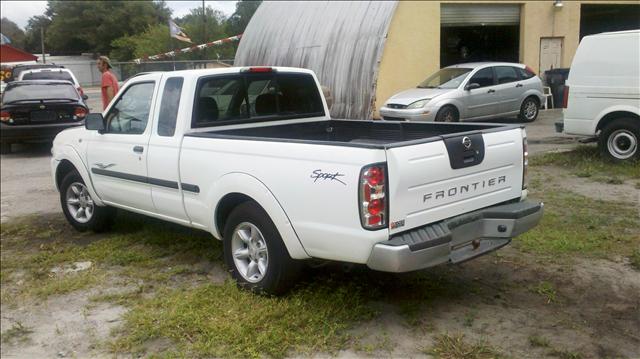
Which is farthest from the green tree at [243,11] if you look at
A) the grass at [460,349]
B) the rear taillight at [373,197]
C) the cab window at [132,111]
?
the grass at [460,349]

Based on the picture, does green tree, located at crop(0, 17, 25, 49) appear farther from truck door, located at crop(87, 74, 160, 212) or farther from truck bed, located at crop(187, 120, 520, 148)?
truck bed, located at crop(187, 120, 520, 148)

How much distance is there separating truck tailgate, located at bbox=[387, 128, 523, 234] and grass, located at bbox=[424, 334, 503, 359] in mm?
762

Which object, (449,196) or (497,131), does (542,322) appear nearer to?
(449,196)

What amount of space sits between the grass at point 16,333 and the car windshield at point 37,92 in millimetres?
9733

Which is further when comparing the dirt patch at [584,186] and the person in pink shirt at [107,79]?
the person in pink shirt at [107,79]

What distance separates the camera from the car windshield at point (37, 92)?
43.6 feet

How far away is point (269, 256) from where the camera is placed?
4.49 meters

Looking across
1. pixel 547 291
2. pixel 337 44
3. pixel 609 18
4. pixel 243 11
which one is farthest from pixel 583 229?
pixel 243 11

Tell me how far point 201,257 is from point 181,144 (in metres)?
1.25

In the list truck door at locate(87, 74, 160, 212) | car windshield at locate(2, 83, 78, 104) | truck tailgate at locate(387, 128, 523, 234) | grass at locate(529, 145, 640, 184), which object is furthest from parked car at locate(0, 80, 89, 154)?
truck tailgate at locate(387, 128, 523, 234)

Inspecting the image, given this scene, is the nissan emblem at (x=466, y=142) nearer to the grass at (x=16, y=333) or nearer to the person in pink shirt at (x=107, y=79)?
the grass at (x=16, y=333)

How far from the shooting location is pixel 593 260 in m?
5.33

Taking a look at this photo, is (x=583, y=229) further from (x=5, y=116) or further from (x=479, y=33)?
(x=479, y=33)

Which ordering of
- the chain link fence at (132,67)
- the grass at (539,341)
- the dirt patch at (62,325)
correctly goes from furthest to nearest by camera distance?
the chain link fence at (132,67) < the dirt patch at (62,325) < the grass at (539,341)
